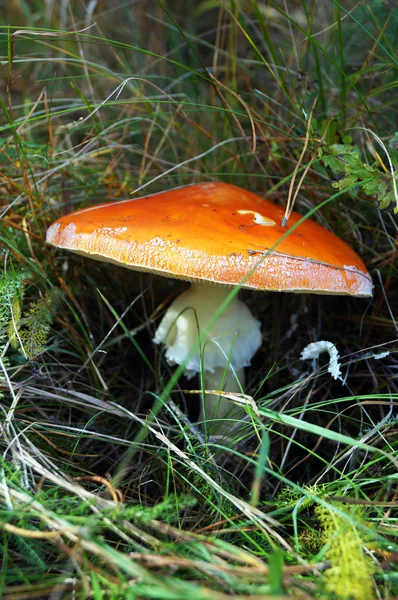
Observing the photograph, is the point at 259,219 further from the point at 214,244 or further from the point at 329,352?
the point at 329,352

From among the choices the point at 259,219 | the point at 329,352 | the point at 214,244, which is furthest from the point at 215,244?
the point at 329,352

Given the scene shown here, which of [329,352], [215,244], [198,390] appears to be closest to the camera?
[215,244]

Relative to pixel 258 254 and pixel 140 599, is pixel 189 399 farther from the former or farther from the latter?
pixel 140 599

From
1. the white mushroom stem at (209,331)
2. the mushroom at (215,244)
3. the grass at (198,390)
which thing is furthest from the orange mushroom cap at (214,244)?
the white mushroom stem at (209,331)

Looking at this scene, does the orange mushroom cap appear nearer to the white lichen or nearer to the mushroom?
the mushroom

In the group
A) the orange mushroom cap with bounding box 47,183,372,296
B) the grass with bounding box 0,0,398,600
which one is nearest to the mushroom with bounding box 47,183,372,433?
the orange mushroom cap with bounding box 47,183,372,296

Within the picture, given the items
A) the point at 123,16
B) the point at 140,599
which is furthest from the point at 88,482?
the point at 123,16

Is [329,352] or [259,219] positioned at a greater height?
[259,219]
